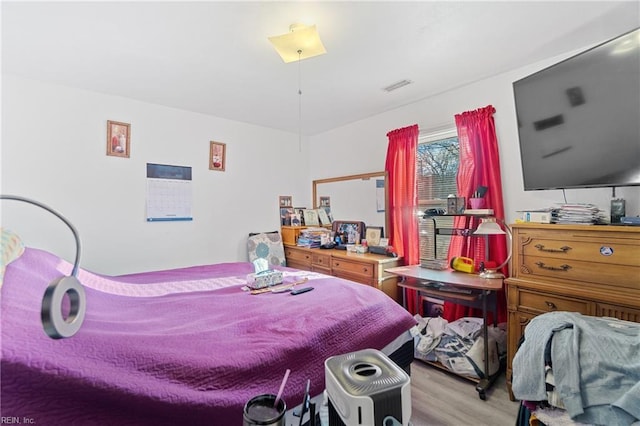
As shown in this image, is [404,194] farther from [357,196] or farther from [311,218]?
[311,218]

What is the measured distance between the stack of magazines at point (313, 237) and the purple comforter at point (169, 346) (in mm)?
1549

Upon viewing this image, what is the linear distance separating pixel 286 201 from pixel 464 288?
255cm

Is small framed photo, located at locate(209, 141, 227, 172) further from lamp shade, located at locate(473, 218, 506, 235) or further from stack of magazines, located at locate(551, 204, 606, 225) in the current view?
stack of magazines, located at locate(551, 204, 606, 225)

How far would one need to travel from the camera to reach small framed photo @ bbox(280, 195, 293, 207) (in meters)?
3.94

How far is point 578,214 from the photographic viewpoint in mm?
1718

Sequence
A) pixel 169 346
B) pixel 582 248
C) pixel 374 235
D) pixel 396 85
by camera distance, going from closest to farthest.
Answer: pixel 169 346
pixel 582 248
pixel 396 85
pixel 374 235

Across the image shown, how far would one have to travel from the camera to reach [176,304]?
1.65 meters

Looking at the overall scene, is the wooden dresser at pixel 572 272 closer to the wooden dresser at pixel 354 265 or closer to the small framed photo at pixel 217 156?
the wooden dresser at pixel 354 265

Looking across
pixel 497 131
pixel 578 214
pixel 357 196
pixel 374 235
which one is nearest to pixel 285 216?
pixel 357 196

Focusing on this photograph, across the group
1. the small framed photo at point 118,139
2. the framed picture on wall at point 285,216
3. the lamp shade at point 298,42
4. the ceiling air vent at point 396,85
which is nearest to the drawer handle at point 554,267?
the ceiling air vent at point 396,85

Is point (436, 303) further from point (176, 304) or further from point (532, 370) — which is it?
point (176, 304)

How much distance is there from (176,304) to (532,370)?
187cm

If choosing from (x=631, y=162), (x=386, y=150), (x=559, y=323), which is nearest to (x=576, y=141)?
(x=631, y=162)

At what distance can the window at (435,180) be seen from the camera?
2750mm
